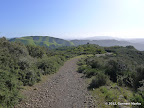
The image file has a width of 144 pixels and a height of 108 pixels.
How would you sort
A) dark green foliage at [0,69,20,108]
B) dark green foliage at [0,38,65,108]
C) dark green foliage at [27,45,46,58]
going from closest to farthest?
dark green foliage at [0,69,20,108] → dark green foliage at [0,38,65,108] → dark green foliage at [27,45,46,58]

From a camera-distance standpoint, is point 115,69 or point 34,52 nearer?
point 115,69

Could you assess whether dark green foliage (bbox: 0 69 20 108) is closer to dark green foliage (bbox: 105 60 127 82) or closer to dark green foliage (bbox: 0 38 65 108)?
dark green foliage (bbox: 0 38 65 108)

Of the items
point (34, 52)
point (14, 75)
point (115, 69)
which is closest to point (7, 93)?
point (14, 75)

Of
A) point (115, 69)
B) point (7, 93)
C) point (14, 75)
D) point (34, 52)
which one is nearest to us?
point (7, 93)

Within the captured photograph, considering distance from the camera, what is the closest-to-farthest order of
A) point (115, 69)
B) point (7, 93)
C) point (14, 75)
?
point (7, 93) → point (14, 75) → point (115, 69)

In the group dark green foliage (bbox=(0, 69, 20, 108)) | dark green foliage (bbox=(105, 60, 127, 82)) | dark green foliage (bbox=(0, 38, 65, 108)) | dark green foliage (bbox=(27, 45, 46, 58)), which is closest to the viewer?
dark green foliage (bbox=(0, 69, 20, 108))

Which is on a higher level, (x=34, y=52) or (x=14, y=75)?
(x=34, y=52)

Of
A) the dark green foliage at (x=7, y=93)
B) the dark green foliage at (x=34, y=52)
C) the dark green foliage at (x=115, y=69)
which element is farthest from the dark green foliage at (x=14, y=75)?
the dark green foliage at (x=115, y=69)

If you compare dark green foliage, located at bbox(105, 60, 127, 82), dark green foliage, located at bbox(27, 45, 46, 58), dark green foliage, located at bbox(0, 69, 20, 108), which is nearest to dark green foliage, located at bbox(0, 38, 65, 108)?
dark green foliage, located at bbox(0, 69, 20, 108)

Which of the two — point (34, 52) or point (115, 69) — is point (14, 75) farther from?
point (34, 52)

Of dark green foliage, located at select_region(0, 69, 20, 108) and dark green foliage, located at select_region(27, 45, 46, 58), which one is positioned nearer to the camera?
dark green foliage, located at select_region(0, 69, 20, 108)

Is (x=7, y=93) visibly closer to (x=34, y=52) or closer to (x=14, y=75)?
(x=14, y=75)

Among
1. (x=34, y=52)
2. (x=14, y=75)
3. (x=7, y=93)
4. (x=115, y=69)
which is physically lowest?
(x=115, y=69)

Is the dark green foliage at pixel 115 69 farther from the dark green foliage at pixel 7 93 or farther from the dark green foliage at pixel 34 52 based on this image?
the dark green foliage at pixel 34 52
